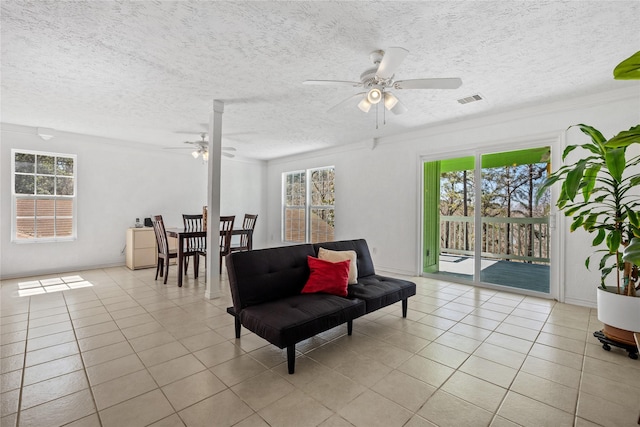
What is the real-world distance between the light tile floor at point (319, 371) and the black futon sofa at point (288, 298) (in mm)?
291

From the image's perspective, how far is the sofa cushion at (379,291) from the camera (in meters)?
2.70

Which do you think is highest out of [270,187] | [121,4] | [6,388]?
[121,4]

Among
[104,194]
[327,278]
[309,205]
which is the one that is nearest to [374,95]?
[327,278]

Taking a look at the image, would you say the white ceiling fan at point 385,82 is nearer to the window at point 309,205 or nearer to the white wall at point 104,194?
the window at point 309,205

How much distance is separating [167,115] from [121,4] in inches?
97.1

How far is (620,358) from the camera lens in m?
2.34

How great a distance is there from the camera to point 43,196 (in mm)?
5086

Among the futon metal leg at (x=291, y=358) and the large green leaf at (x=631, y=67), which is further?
the futon metal leg at (x=291, y=358)

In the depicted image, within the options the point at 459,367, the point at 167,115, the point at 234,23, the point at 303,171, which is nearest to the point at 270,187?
the point at 303,171

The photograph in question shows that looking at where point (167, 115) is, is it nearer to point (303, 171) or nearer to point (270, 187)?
point (303, 171)

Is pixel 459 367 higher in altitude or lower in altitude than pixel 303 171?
lower

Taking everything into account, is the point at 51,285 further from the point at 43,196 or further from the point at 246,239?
the point at 246,239

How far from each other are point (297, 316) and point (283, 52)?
222 centimetres

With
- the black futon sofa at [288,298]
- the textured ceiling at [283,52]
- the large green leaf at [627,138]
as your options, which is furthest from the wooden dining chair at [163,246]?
the large green leaf at [627,138]
